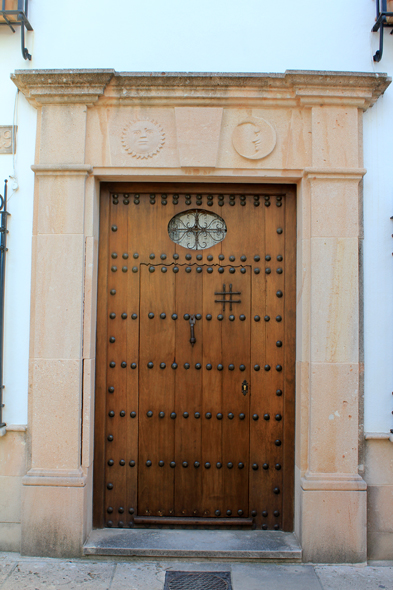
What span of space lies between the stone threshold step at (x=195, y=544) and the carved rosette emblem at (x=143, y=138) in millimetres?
2510

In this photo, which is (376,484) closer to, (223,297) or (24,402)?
(223,297)

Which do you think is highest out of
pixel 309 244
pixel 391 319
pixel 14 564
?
pixel 309 244

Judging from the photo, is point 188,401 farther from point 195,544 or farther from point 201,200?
point 201,200

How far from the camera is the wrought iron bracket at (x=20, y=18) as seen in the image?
9.43ft

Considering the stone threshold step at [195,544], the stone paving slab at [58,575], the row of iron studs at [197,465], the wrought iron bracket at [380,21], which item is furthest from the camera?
the row of iron studs at [197,465]

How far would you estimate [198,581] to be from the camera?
2551 mm

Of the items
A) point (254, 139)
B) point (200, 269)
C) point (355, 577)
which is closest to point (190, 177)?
point (254, 139)

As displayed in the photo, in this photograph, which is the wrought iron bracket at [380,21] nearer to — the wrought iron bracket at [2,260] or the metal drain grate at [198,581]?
the wrought iron bracket at [2,260]

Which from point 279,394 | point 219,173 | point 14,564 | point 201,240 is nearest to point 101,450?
point 14,564

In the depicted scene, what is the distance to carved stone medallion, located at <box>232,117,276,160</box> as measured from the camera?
2900mm

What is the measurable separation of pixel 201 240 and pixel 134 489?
70.8 inches

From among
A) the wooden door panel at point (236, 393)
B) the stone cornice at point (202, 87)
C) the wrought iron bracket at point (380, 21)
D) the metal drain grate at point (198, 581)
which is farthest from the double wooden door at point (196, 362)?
the wrought iron bracket at point (380, 21)

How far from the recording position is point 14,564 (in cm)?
269

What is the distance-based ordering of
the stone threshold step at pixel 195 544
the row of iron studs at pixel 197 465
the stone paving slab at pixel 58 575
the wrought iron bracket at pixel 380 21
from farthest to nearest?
the row of iron studs at pixel 197 465 < the wrought iron bracket at pixel 380 21 < the stone threshold step at pixel 195 544 < the stone paving slab at pixel 58 575
